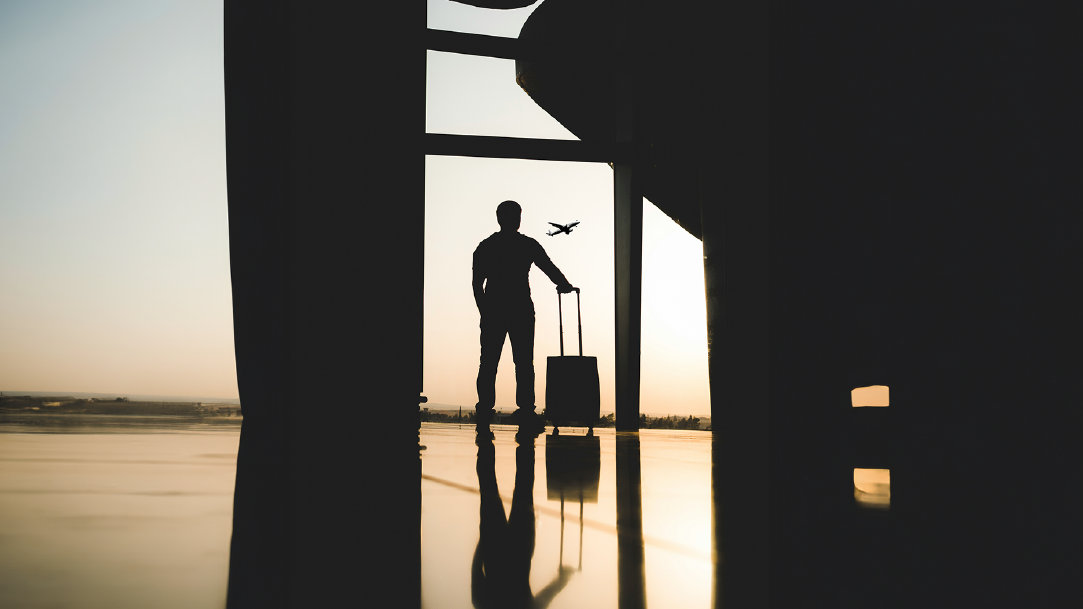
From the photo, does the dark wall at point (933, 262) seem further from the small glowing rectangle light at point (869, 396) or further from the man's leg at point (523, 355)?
the man's leg at point (523, 355)

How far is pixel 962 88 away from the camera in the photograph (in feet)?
5.82

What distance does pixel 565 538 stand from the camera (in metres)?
1.04

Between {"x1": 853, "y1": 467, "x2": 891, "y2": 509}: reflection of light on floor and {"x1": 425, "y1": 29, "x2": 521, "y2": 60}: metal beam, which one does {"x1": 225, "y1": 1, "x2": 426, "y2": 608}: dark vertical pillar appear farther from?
{"x1": 425, "y1": 29, "x2": 521, "y2": 60}: metal beam

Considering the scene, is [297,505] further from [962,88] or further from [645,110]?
[645,110]

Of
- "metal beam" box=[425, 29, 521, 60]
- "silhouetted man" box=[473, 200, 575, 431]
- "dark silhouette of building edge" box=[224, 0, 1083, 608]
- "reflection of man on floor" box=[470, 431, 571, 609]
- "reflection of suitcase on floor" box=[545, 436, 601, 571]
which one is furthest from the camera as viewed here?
"metal beam" box=[425, 29, 521, 60]

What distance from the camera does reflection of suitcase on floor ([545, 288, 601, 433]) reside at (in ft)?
14.6

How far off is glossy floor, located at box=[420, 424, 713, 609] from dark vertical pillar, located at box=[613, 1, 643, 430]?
11.3ft

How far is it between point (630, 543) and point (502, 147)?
12.3 ft

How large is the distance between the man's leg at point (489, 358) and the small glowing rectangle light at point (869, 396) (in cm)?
216

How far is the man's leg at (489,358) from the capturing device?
3.78 meters

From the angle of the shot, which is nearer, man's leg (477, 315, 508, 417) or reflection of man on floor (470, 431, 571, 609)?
reflection of man on floor (470, 431, 571, 609)

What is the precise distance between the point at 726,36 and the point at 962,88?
1.70 metres

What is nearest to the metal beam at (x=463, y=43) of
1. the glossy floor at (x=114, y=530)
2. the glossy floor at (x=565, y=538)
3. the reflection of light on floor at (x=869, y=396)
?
the glossy floor at (x=114, y=530)

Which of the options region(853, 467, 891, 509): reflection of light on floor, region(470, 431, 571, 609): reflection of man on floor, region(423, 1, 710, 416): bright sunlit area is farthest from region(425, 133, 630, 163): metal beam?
region(470, 431, 571, 609): reflection of man on floor
